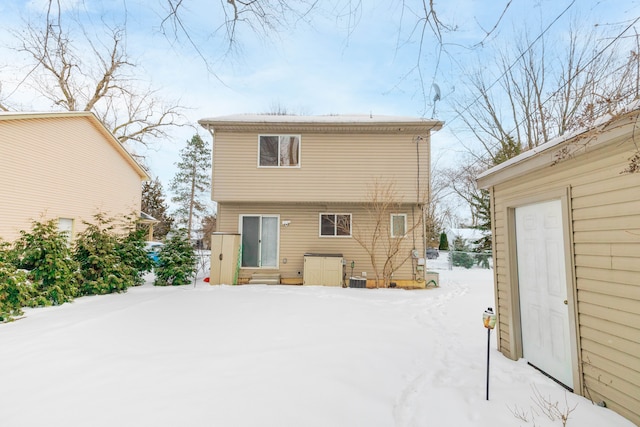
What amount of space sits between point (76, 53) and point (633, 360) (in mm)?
5152

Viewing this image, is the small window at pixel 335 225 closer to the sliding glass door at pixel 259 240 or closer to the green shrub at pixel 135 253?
the sliding glass door at pixel 259 240

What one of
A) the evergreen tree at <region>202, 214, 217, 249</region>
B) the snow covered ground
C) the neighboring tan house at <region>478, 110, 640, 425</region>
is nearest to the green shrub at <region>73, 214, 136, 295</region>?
the snow covered ground

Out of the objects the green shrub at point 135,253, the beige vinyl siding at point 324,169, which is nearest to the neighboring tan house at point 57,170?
the green shrub at point 135,253

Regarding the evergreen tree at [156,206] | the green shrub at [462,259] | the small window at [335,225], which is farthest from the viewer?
the evergreen tree at [156,206]

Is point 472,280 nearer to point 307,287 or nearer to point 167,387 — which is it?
point 307,287

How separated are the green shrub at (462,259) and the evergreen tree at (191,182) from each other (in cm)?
2357

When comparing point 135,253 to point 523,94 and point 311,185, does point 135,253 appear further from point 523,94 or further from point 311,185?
point 523,94

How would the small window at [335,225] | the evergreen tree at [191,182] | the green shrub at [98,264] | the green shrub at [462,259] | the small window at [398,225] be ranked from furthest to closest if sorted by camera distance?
the evergreen tree at [191,182], the green shrub at [462,259], the small window at [335,225], the small window at [398,225], the green shrub at [98,264]

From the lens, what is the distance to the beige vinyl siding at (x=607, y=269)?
237 cm

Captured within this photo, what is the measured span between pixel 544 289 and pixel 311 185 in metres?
7.03

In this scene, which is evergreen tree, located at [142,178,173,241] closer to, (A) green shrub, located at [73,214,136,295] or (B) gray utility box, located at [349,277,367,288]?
→ (A) green shrub, located at [73,214,136,295]

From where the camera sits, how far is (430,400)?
2828 millimetres

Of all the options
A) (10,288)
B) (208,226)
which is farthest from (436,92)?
(208,226)

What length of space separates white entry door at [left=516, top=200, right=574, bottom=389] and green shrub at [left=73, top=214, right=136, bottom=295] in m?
8.69
